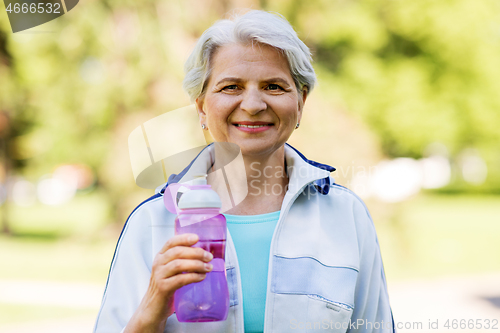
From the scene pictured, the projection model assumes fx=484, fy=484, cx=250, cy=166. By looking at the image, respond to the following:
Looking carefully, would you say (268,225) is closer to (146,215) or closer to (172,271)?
(146,215)

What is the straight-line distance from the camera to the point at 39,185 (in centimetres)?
4197

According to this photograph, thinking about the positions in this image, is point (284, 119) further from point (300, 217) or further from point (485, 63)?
point (485, 63)

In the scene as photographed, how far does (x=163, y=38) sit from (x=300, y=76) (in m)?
8.29

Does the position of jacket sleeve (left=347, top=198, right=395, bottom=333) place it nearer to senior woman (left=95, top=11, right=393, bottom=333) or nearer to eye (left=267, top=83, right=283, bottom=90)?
senior woman (left=95, top=11, right=393, bottom=333)

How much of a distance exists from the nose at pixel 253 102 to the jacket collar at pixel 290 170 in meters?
0.23

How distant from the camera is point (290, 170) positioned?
227 cm

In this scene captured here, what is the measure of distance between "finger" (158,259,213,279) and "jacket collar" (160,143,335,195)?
56 centimetres

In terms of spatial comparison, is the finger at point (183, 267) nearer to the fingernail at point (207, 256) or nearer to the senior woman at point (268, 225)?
the fingernail at point (207, 256)

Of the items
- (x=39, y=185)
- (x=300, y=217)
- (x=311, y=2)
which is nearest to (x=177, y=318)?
(x=300, y=217)

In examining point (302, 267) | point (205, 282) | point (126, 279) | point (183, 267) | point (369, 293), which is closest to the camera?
point (183, 267)

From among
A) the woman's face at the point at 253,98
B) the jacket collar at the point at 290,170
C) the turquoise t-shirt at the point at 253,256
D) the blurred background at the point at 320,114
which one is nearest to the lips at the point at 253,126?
the woman's face at the point at 253,98

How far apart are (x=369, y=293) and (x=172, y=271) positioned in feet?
3.13

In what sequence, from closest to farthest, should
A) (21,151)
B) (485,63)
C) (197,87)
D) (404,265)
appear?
(197,87) → (404,265) → (485,63) → (21,151)

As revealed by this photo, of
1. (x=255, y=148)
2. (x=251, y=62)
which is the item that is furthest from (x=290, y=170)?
(x=251, y=62)
